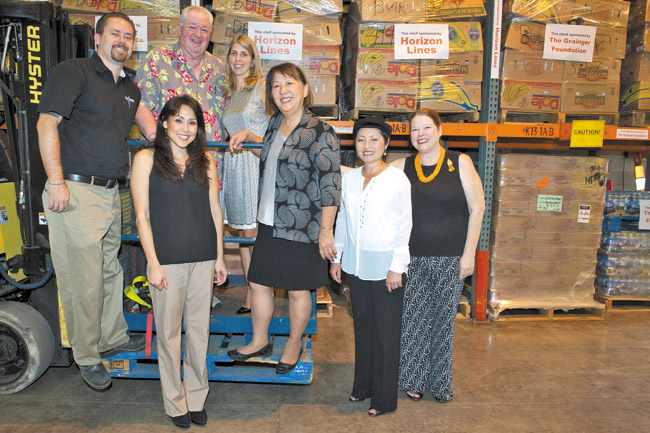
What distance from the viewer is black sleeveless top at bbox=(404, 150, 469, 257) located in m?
3.00

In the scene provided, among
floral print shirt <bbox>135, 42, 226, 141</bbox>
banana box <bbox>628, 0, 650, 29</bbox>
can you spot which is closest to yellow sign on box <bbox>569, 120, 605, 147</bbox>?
banana box <bbox>628, 0, 650, 29</bbox>

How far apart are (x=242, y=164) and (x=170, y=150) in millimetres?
703

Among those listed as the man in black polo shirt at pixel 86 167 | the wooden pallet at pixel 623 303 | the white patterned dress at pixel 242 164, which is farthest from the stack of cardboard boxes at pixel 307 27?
the wooden pallet at pixel 623 303

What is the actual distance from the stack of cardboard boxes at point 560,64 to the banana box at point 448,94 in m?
0.34

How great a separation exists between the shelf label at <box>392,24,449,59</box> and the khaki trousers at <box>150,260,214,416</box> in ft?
9.24

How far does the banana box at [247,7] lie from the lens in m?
4.19

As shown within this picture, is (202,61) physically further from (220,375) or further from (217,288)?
(220,375)

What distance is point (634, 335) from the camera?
14.7ft

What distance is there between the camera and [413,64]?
4324mm

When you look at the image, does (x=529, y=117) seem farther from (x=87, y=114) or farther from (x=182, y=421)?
(x=182, y=421)

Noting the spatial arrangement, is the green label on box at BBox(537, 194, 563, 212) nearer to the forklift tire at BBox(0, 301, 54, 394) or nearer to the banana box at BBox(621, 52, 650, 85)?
the banana box at BBox(621, 52, 650, 85)

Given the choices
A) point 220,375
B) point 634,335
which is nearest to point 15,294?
point 220,375

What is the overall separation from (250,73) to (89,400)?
2.53 m

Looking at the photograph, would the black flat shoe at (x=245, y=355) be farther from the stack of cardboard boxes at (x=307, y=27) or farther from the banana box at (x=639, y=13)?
the banana box at (x=639, y=13)
